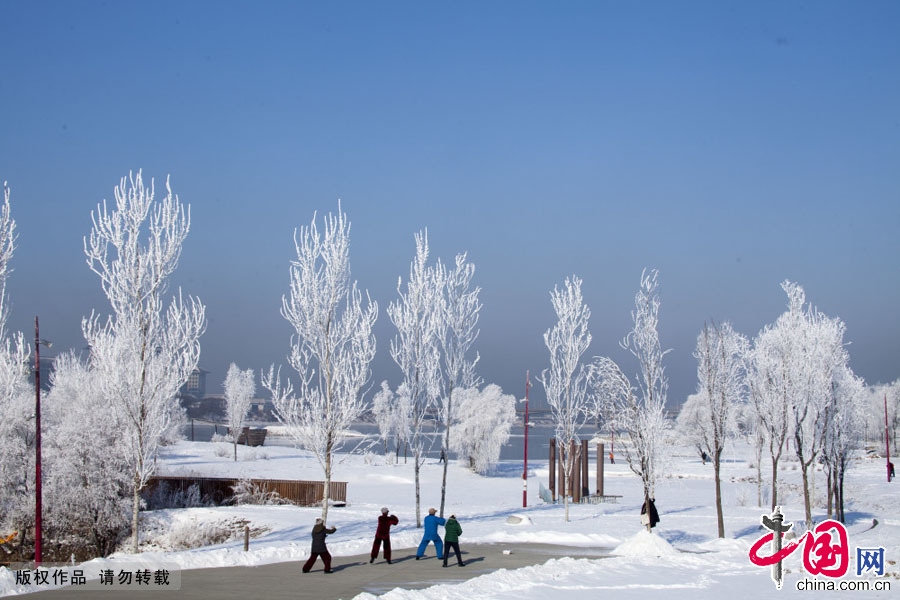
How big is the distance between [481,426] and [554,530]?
111 feet

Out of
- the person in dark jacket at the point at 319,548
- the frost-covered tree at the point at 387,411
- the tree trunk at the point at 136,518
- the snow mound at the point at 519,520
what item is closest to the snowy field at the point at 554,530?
the snow mound at the point at 519,520

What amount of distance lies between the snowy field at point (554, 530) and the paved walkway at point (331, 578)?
0.94m

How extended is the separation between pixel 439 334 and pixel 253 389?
2208 inches

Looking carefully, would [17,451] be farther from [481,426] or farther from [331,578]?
[481,426]

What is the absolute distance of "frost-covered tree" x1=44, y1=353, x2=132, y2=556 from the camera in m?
28.5

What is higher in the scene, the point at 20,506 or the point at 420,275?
the point at 420,275

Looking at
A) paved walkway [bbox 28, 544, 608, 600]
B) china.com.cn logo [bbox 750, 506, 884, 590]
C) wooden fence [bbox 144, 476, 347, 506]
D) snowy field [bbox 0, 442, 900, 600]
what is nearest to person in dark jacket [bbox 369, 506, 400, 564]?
paved walkway [bbox 28, 544, 608, 600]

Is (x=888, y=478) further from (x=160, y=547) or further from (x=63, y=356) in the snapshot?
(x=63, y=356)

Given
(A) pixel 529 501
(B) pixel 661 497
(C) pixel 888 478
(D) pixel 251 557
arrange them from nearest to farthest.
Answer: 1. (D) pixel 251 557
2. (A) pixel 529 501
3. (B) pixel 661 497
4. (C) pixel 888 478

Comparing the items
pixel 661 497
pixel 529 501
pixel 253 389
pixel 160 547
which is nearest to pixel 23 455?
pixel 160 547

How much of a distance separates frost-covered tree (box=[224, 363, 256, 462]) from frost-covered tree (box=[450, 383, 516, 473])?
2124 centimetres

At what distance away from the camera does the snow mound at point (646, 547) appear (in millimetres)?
19419

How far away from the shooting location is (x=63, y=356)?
5159 cm

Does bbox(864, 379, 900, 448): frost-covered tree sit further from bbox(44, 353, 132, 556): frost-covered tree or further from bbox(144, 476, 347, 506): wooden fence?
bbox(44, 353, 132, 556): frost-covered tree
